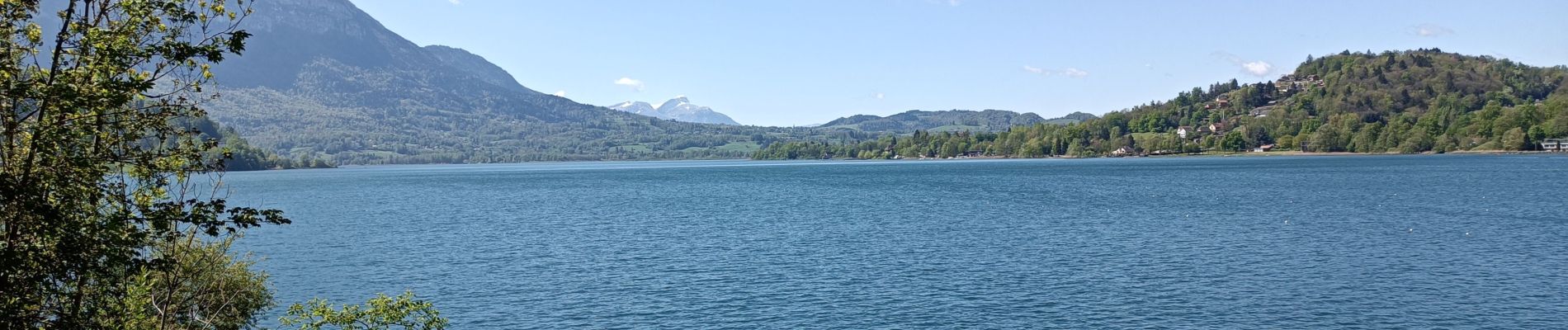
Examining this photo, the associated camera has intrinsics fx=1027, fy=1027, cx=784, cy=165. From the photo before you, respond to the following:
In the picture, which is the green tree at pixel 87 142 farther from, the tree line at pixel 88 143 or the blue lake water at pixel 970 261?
the blue lake water at pixel 970 261

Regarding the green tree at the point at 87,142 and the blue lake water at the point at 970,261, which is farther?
the blue lake water at the point at 970,261

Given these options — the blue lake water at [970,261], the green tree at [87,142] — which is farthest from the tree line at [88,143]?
the blue lake water at [970,261]

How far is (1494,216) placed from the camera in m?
71.8

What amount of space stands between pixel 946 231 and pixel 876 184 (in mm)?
86251

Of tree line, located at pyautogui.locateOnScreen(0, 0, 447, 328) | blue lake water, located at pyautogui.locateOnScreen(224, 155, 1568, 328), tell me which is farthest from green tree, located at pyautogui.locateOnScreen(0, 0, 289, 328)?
blue lake water, located at pyautogui.locateOnScreen(224, 155, 1568, 328)

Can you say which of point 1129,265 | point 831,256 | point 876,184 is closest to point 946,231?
point 831,256

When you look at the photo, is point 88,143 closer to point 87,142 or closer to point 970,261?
point 87,142

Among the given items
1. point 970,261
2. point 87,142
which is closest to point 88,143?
point 87,142

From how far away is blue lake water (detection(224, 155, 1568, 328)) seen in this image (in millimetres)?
37156

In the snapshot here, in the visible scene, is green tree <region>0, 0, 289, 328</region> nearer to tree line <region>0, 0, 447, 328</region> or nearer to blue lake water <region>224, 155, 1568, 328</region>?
tree line <region>0, 0, 447, 328</region>

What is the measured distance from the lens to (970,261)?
5234cm

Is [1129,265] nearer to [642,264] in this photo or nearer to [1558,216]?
[642,264]

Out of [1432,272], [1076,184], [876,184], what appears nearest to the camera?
[1432,272]

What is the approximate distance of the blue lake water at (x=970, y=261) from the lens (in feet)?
122
